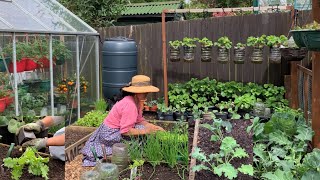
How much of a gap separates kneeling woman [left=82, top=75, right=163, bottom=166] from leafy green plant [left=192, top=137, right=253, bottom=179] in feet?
3.98

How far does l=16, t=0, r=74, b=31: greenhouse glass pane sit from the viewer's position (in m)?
6.25

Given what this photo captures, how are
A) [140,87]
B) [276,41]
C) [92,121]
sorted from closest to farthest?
1. [140,87]
2. [92,121]
3. [276,41]

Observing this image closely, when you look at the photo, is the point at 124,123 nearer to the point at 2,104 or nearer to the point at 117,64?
the point at 2,104

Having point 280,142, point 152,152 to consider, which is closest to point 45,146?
Result: point 152,152

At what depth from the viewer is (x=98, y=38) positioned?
27.1 feet

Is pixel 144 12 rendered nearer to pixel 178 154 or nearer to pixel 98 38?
pixel 98 38

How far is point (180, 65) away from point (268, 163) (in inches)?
193

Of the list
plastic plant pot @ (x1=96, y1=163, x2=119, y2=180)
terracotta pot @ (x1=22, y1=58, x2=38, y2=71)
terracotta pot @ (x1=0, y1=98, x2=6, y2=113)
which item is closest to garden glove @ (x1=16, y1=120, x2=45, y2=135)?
plastic plant pot @ (x1=96, y1=163, x2=119, y2=180)

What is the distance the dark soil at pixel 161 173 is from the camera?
3246 mm

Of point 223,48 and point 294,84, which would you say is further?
Answer: point 223,48

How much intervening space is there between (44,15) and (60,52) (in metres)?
0.65

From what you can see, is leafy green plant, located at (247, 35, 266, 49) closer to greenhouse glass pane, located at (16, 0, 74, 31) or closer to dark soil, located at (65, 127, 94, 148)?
dark soil, located at (65, 127, 94, 148)

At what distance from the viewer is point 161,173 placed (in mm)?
3342

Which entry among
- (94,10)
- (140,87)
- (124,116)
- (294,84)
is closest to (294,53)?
(294,84)
